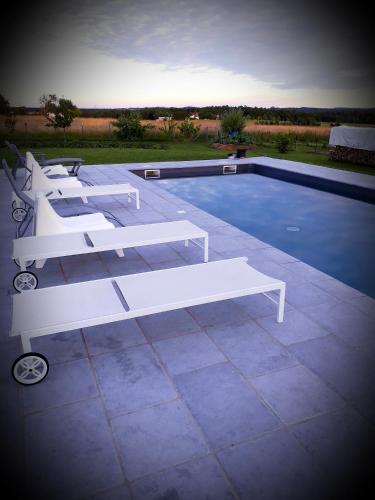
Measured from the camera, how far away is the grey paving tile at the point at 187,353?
111 inches

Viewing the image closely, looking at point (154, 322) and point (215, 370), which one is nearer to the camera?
point (215, 370)

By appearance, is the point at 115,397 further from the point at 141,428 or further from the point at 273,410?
the point at 273,410

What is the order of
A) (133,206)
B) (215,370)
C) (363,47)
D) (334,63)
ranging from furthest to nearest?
(133,206), (215,370), (334,63), (363,47)

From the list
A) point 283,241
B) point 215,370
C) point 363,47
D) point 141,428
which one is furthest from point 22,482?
point 283,241

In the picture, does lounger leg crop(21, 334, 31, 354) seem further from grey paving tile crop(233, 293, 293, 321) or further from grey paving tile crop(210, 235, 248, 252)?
grey paving tile crop(210, 235, 248, 252)

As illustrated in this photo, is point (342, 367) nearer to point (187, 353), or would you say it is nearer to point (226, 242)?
point (187, 353)

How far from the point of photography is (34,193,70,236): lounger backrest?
14.7ft

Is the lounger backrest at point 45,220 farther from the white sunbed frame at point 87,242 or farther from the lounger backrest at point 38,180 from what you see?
the lounger backrest at point 38,180

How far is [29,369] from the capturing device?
2.62 m

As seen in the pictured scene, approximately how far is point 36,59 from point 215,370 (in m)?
2.44

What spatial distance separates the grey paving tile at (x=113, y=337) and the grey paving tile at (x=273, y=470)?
4.10 ft

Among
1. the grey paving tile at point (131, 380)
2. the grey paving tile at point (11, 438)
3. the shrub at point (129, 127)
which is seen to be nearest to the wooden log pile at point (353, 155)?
the shrub at point (129, 127)

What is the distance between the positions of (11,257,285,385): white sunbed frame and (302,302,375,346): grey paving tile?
1.34 ft

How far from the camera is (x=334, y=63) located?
6.75 feet
